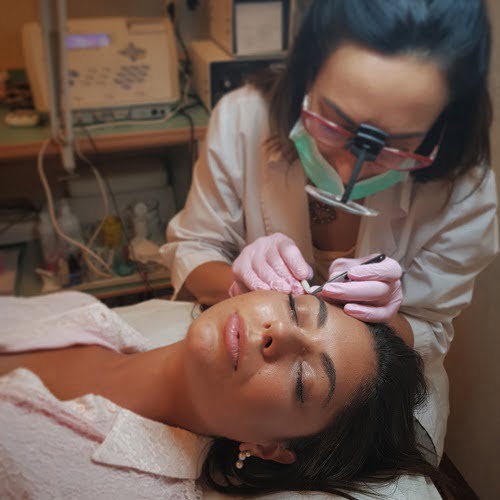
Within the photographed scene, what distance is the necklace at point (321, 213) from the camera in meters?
1.43

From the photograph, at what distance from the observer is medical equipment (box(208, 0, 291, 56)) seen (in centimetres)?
182

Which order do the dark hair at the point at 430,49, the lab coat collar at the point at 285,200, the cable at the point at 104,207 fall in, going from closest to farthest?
the dark hair at the point at 430,49
the lab coat collar at the point at 285,200
the cable at the point at 104,207

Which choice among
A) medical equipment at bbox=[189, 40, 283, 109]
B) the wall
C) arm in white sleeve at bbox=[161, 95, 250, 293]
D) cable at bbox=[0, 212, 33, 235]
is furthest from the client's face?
cable at bbox=[0, 212, 33, 235]

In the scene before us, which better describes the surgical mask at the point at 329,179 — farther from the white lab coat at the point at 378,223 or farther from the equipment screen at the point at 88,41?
the equipment screen at the point at 88,41

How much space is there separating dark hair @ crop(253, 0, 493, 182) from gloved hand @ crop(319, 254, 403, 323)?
33 centimetres

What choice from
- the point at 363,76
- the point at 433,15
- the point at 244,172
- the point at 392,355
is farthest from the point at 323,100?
the point at 392,355

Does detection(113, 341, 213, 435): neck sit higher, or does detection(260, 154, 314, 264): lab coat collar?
detection(260, 154, 314, 264): lab coat collar

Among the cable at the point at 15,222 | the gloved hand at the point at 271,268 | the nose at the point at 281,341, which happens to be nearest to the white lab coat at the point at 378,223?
the gloved hand at the point at 271,268

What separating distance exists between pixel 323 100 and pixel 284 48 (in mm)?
960

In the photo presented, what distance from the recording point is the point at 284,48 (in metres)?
1.93

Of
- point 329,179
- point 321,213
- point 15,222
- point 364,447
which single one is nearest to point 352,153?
point 329,179

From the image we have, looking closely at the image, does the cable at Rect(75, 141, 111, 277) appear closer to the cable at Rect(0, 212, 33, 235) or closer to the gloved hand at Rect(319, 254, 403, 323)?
the cable at Rect(0, 212, 33, 235)

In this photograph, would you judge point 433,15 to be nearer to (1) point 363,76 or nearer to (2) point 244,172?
(1) point 363,76

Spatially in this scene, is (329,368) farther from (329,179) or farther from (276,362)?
(329,179)
